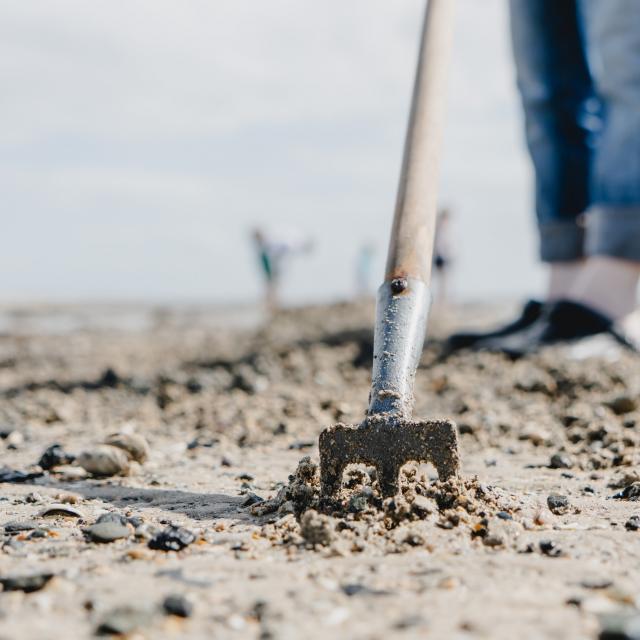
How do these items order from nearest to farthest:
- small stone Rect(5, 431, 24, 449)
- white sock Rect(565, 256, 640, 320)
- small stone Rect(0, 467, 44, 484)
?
small stone Rect(0, 467, 44, 484) → small stone Rect(5, 431, 24, 449) → white sock Rect(565, 256, 640, 320)

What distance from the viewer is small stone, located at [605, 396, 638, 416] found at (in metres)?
3.14

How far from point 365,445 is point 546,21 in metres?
3.59

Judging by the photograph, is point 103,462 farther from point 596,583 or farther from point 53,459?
point 596,583

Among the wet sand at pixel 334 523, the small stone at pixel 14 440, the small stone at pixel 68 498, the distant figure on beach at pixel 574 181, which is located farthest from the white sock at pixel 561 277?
the small stone at pixel 68 498

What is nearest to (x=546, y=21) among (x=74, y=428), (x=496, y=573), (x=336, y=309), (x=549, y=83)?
(x=549, y=83)

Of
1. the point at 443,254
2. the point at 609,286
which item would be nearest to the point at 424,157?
the point at 609,286

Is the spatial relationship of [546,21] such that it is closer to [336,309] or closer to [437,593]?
[437,593]

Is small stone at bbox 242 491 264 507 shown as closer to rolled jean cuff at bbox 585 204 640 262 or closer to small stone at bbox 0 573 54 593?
small stone at bbox 0 573 54 593

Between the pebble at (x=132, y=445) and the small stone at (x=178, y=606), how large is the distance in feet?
4.29

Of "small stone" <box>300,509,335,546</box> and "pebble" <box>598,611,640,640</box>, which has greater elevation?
"small stone" <box>300,509,335,546</box>

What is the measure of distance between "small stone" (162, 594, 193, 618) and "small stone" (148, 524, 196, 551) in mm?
326

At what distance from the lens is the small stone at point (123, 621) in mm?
1228

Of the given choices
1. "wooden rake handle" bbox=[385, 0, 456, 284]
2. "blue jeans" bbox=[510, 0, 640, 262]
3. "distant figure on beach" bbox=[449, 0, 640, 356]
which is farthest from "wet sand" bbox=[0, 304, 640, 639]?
"blue jeans" bbox=[510, 0, 640, 262]

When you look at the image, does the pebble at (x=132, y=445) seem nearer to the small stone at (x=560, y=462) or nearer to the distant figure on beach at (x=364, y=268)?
the small stone at (x=560, y=462)
